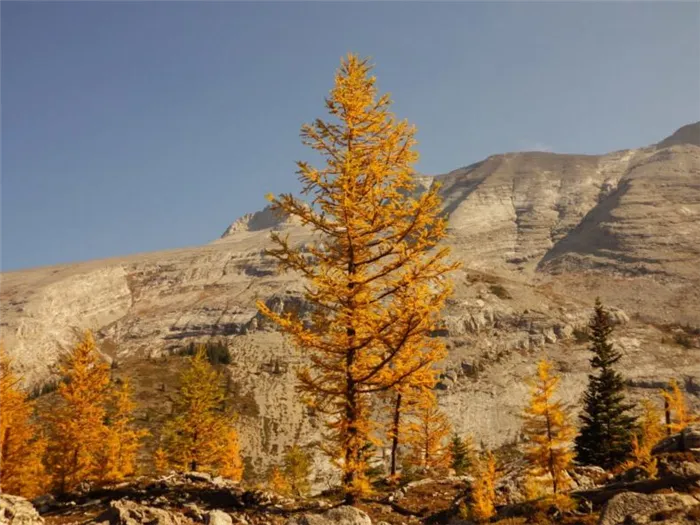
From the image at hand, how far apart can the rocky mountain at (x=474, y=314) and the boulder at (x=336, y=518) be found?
70.2 m

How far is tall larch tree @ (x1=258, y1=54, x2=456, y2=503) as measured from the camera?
12.6m

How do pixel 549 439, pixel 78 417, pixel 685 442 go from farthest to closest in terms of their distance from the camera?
1. pixel 78 417
2. pixel 549 439
3. pixel 685 442

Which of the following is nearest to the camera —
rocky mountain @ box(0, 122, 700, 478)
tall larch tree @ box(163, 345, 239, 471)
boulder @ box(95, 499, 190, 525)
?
boulder @ box(95, 499, 190, 525)

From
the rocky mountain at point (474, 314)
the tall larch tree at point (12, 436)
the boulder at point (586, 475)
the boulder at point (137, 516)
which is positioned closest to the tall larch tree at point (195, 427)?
the tall larch tree at point (12, 436)

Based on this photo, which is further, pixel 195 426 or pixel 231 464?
pixel 231 464

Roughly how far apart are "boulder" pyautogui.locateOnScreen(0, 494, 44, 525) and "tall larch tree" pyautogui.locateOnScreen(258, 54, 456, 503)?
282 inches

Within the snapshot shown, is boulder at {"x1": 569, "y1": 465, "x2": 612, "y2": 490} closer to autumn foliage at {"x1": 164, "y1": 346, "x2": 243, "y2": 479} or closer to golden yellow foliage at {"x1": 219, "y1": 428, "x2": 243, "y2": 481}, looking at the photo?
autumn foliage at {"x1": 164, "y1": 346, "x2": 243, "y2": 479}

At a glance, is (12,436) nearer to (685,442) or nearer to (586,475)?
(586,475)

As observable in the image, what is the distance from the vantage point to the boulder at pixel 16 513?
10727 mm

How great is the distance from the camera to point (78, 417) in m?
29.7

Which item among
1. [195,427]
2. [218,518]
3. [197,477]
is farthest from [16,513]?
[195,427]

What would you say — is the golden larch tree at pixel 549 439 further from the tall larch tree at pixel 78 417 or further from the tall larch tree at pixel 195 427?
the tall larch tree at pixel 78 417

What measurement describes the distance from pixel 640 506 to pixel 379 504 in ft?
30.3

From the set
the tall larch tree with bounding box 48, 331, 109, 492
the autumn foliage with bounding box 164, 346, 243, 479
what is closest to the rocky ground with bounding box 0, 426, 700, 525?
the tall larch tree with bounding box 48, 331, 109, 492
